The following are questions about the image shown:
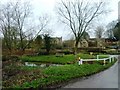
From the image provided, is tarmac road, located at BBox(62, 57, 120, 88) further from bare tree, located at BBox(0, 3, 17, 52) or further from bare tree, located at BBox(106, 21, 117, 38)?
bare tree, located at BBox(106, 21, 117, 38)

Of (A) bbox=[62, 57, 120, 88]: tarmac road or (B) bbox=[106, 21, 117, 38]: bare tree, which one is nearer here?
(A) bbox=[62, 57, 120, 88]: tarmac road

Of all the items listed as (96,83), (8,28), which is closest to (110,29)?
(8,28)

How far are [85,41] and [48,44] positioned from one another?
1406 inches

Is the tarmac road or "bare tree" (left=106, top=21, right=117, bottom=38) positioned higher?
"bare tree" (left=106, top=21, right=117, bottom=38)

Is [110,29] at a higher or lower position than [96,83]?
higher

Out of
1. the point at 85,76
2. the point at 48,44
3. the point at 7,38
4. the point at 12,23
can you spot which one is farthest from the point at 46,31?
the point at 85,76

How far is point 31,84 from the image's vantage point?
39.5 feet

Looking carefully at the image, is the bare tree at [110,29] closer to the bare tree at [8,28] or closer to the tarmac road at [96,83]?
the bare tree at [8,28]

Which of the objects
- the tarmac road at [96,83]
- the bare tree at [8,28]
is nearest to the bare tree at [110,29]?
the bare tree at [8,28]

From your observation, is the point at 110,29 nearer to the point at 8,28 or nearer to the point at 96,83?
the point at 8,28

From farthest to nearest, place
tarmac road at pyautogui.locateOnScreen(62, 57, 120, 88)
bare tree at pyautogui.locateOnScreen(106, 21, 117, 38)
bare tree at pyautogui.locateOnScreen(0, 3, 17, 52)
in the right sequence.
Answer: bare tree at pyautogui.locateOnScreen(106, 21, 117, 38)
bare tree at pyautogui.locateOnScreen(0, 3, 17, 52)
tarmac road at pyautogui.locateOnScreen(62, 57, 120, 88)

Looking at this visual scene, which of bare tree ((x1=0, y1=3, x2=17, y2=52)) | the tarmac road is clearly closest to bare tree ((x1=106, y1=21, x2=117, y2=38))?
bare tree ((x1=0, y1=3, x2=17, y2=52))

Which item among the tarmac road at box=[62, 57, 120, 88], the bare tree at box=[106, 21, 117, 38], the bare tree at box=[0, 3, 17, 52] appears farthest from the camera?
the bare tree at box=[106, 21, 117, 38]

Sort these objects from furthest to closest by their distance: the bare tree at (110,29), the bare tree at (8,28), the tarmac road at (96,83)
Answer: the bare tree at (110,29), the bare tree at (8,28), the tarmac road at (96,83)
